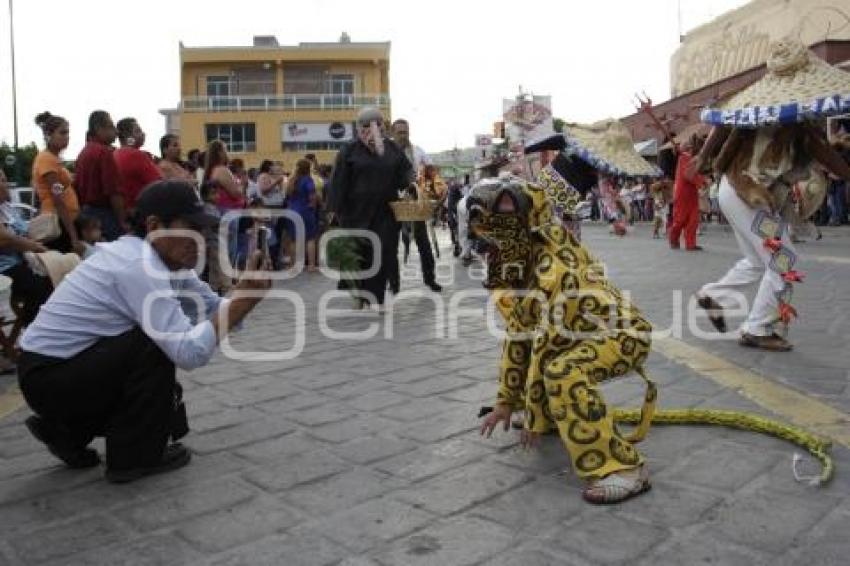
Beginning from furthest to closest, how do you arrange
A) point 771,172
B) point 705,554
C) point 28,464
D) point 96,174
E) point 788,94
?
point 96,174, point 771,172, point 788,94, point 28,464, point 705,554

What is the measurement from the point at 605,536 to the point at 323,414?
188 centimetres

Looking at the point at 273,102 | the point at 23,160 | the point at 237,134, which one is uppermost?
the point at 273,102

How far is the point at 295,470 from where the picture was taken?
321 cm

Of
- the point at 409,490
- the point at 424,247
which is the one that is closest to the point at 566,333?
the point at 409,490

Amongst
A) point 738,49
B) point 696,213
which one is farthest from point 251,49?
point 696,213

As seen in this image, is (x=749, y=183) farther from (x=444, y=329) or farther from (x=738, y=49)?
(x=738, y=49)

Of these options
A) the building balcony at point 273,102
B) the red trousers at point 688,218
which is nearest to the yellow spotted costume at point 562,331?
the red trousers at point 688,218

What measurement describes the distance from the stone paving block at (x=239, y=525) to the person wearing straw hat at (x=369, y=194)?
4919mm

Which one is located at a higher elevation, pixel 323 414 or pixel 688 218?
pixel 688 218

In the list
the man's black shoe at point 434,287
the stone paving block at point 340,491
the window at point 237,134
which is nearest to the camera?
the stone paving block at point 340,491

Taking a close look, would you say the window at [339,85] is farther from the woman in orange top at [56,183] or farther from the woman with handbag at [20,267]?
the woman with handbag at [20,267]

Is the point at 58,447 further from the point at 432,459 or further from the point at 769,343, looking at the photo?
the point at 769,343

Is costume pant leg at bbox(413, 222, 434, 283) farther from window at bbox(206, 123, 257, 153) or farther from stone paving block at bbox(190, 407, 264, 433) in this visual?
window at bbox(206, 123, 257, 153)

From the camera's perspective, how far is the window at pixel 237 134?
53875mm
